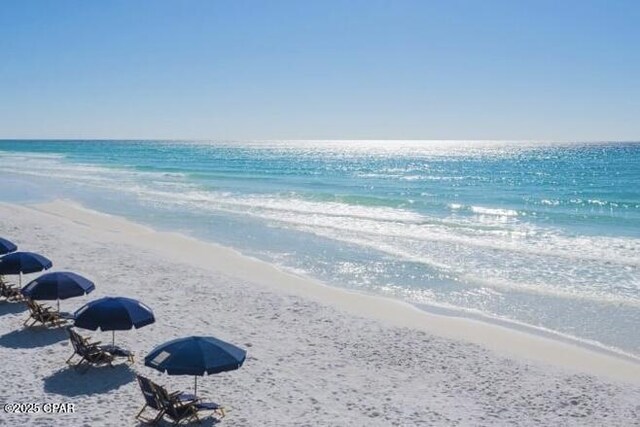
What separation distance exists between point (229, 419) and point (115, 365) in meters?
3.14

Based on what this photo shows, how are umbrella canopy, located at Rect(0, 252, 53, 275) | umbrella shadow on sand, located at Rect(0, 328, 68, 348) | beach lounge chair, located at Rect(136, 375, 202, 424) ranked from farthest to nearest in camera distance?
umbrella canopy, located at Rect(0, 252, 53, 275)
umbrella shadow on sand, located at Rect(0, 328, 68, 348)
beach lounge chair, located at Rect(136, 375, 202, 424)

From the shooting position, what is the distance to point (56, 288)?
1266cm

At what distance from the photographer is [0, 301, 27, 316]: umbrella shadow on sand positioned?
14712 millimetres

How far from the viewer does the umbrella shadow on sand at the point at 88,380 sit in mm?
10562

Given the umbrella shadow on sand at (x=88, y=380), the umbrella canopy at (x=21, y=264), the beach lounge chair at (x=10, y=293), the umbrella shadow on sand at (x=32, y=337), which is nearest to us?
the umbrella shadow on sand at (x=88, y=380)

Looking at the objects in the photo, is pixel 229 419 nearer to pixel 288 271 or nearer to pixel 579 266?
pixel 288 271

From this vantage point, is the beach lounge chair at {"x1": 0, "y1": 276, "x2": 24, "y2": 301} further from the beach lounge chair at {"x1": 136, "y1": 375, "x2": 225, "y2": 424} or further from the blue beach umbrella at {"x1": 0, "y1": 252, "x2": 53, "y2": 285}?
the beach lounge chair at {"x1": 136, "y1": 375, "x2": 225, "y2": 424}

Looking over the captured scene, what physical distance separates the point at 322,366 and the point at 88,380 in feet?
14.7

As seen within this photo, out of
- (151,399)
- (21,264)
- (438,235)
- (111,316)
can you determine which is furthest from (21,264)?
(438,235)

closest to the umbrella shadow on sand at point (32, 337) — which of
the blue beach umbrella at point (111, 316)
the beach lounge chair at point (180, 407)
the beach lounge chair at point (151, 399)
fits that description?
the blue beach umbrella at point (111, 316)

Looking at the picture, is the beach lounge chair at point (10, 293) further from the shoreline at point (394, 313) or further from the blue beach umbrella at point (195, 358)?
the blue beach umbrella at point (195, 358)

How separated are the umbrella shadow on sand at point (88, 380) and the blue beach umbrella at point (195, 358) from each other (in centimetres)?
201

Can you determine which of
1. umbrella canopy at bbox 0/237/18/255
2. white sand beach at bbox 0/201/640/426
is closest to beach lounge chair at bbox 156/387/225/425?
white sand beach at bbox 0/201/640/426

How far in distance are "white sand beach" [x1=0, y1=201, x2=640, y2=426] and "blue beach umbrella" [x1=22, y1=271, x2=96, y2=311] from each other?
1.04m
